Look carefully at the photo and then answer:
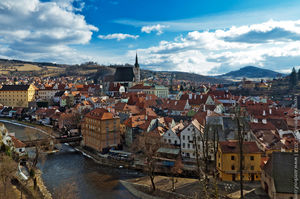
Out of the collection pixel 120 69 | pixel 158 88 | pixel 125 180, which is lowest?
pixel 125 180

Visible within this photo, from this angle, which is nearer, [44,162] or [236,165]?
[236,165]

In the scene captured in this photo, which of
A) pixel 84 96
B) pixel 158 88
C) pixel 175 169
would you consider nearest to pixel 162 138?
pixel 175 169

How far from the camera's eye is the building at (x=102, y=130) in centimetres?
3662

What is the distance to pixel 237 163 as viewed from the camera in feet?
80.3

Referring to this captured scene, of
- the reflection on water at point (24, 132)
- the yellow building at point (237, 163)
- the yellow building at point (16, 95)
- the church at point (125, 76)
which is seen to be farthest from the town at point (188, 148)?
the church at point (125, 76)

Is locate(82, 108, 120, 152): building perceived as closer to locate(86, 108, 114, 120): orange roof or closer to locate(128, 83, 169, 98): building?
locate(86, 108, 114, 120): orange roof

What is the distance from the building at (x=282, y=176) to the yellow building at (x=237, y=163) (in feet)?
12.9

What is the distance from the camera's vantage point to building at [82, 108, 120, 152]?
3662 centimetres

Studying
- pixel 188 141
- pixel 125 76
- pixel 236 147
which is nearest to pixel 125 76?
pixel 125 76

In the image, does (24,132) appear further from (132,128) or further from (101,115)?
(132,128)

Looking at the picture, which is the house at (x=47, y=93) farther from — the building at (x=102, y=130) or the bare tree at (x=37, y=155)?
the building at (x=102, y=130)

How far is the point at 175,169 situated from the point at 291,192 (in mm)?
11375

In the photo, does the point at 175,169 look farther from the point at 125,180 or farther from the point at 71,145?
the point at 71,145

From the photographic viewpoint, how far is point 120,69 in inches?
4656
